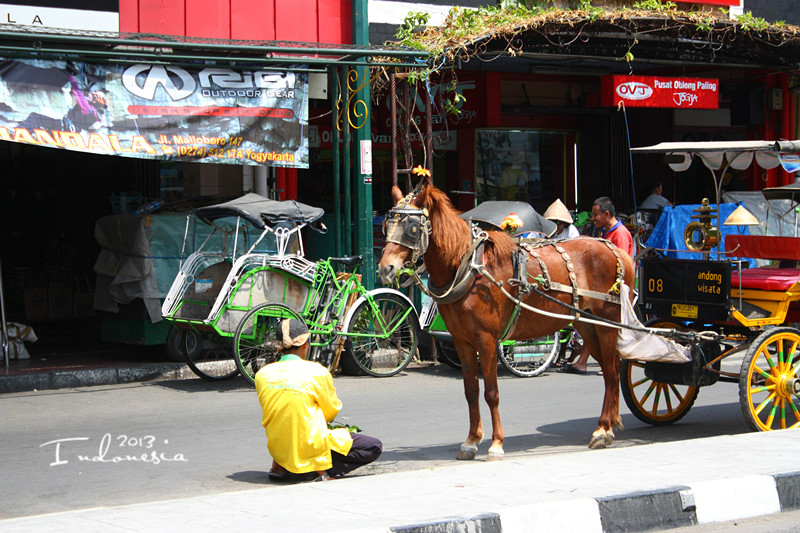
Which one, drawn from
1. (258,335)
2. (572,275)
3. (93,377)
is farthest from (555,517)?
(93,377)

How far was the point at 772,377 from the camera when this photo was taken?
7.68 metres

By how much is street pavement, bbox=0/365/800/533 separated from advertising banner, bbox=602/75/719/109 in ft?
27.7

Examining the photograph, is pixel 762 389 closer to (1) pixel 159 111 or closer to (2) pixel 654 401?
(2) pixel 654 401

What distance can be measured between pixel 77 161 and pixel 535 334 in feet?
31.8

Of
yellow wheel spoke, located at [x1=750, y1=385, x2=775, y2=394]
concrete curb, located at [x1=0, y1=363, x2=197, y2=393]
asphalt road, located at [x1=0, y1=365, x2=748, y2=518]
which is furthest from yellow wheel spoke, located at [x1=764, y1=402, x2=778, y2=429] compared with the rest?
concrete curb, located at [x1=0, y1=363, x2=197, y2=393]

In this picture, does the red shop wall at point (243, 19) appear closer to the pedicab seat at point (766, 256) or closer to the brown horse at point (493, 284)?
the brown horse at point (493, 284)

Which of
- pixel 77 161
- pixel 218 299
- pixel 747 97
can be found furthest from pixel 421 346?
pixel 747 97

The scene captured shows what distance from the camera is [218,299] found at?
33.8 ft

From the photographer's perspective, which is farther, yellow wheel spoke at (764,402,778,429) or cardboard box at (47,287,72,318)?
cardboard box at (47,287,72,318)

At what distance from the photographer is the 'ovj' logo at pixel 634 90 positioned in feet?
47.3

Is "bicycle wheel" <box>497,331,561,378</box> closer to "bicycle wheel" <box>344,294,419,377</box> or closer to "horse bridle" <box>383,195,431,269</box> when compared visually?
"bicycle wheel" <box>344,294,419,377</box>

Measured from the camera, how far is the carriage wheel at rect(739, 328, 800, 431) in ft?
24.5

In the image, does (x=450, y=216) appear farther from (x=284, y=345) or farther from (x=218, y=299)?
(x=218, y=299)

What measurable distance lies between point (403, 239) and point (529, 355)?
5389 millimetres
